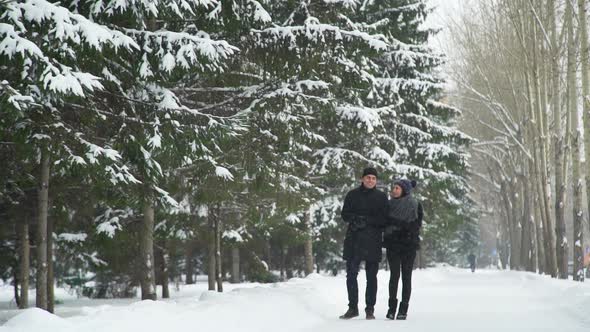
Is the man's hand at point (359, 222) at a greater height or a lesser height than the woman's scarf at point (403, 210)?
lesser

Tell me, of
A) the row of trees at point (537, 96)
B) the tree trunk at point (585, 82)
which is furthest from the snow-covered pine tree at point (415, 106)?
the tree trunk at point (585, 82)

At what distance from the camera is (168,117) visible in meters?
9.30

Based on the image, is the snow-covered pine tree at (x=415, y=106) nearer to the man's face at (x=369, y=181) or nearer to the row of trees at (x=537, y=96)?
the row of trees at (x=537, y=96)

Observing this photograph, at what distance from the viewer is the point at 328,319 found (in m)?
Result: 8.63

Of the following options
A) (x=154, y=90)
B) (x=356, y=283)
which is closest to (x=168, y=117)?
(x=154, y=90)

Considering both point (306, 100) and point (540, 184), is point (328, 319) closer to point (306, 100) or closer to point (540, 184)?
point (306, 100)

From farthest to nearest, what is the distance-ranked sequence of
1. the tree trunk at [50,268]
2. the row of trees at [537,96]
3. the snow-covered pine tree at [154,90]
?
the row of trees at [537,96], the tree trunk at [50,268], the snow-covered pine tree at [154,90]

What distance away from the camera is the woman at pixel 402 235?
8.50 m

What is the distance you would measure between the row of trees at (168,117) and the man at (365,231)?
2.39 metres

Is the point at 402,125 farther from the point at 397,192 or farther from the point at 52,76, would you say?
the point at 52,76

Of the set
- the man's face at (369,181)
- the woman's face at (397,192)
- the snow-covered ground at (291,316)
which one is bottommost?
the snow-covered ground at (291,316)

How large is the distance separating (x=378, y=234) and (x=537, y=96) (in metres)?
16.4

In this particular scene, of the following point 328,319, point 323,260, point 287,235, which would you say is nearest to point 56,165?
point 328,319

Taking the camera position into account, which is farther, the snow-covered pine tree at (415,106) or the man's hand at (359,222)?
the snow-covered pine tree at (415,106)
